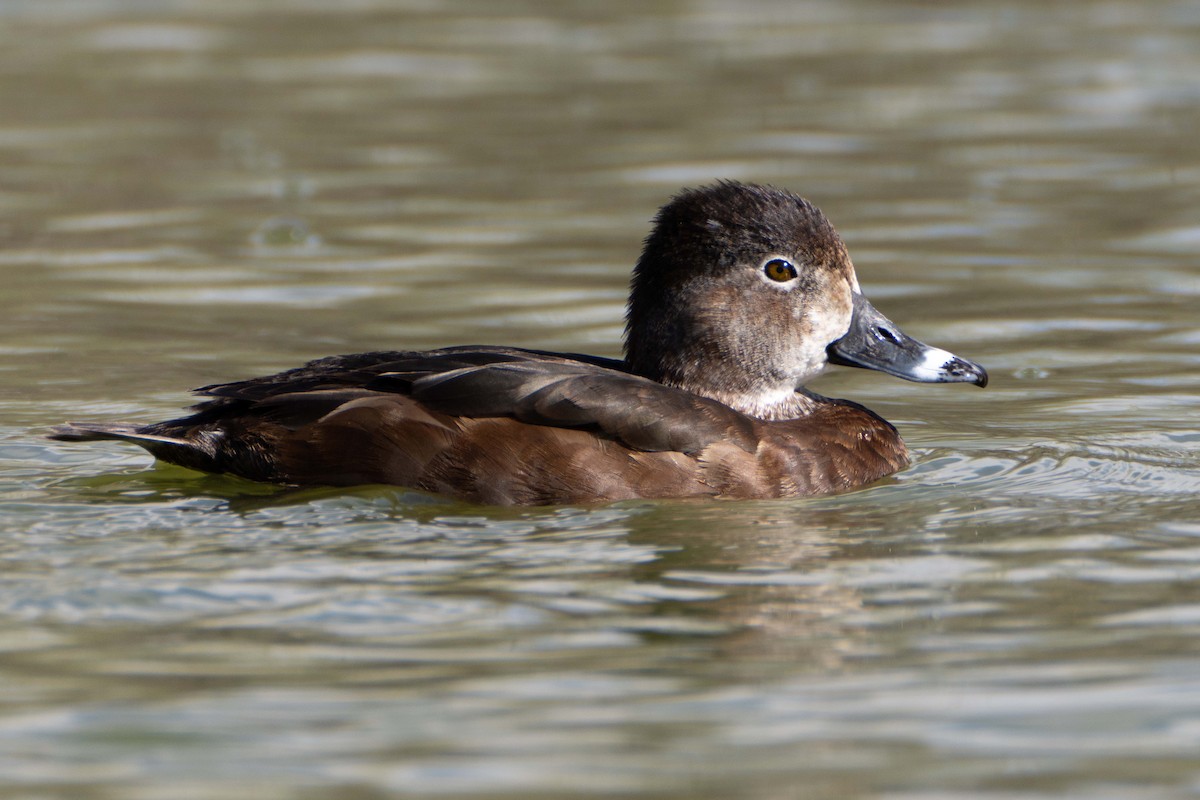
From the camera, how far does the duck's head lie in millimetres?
6207

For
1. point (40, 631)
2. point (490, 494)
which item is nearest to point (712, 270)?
point (490, 494)

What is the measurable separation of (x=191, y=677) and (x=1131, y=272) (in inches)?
252

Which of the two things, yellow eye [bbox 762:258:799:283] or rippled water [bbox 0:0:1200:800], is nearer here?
rippled water [bbox 0:0:1200:800]

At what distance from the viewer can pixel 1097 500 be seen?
19.0ft

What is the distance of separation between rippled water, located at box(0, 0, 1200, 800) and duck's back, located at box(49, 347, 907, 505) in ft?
0.36

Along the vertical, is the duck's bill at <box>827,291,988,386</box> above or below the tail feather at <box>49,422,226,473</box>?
above

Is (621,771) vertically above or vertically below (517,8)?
below

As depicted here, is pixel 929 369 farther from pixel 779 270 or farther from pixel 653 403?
pixel 653 403

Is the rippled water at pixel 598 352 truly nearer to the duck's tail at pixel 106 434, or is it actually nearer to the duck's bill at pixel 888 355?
the duck's tail at pixel 106 434

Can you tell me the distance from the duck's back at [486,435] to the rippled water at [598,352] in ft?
0.36

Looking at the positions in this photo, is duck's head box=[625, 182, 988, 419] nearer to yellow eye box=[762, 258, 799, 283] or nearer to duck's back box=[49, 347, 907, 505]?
yellow eye box=[762, 258, 799, 283]

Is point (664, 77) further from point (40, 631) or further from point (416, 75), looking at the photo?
point (40, 631)

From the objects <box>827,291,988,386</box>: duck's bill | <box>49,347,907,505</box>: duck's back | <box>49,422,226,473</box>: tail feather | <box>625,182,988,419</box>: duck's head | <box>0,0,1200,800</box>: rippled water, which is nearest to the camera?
<box>0,0,1200,800</box>: rippled water

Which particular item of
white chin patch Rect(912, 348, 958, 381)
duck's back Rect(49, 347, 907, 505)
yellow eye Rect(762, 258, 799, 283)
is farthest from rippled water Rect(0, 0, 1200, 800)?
yellow eye Rect(762, 258, 799, 283)
